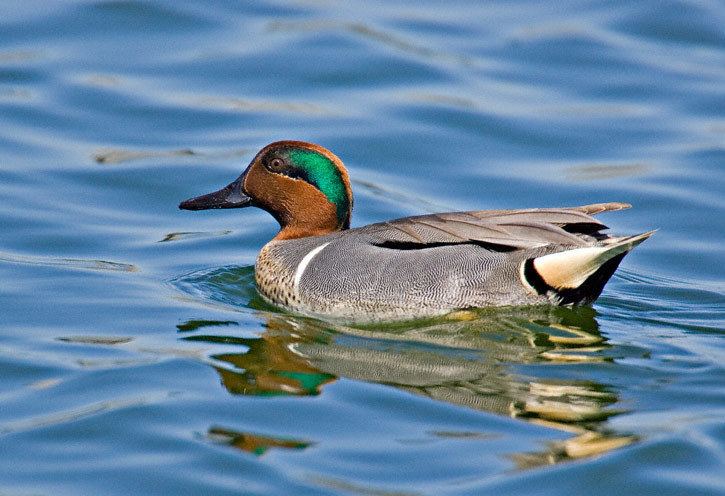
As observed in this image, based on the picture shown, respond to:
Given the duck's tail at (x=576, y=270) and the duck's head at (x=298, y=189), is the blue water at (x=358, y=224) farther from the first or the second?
the duck's head at (x=298, y=189)

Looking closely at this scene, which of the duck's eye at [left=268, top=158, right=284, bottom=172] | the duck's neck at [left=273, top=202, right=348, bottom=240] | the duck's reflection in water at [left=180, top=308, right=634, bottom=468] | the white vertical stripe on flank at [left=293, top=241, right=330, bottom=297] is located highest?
the duck's eye at [left=268, top=158, right=284, bottom=172]

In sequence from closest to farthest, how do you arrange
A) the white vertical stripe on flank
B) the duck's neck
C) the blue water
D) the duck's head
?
the blue water → the white vertical stripe on flank → the duck's head → the duck's neck

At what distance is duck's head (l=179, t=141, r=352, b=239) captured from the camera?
8469 millimetres

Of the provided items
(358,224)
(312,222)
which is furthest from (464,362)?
(358,224)

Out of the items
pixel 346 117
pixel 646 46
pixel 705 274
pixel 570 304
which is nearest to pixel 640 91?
pixel 646 46

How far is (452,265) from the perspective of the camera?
779cm

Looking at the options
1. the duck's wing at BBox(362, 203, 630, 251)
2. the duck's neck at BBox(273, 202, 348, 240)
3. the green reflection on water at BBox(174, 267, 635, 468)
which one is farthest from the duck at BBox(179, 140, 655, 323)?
the duck's neck at BBox(273, 202, 348, 240)

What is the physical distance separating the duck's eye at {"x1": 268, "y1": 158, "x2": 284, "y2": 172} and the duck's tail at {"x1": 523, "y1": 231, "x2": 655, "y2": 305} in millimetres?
1829

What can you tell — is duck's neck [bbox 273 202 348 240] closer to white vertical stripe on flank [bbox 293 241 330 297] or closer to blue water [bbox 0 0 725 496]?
white vertical stripe on flank [bbox 293 241 330 297]

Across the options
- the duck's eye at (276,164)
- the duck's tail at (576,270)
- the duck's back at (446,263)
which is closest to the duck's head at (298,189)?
the duck's eye at (276,164)

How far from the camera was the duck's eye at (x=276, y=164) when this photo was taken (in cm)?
855

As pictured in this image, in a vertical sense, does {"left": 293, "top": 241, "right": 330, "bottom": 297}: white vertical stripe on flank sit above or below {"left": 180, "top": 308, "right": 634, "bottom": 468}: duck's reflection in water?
above

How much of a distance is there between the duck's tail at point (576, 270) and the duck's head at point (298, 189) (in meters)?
1.47

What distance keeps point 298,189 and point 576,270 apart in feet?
6.57
